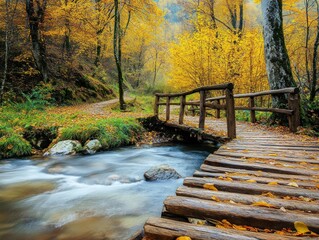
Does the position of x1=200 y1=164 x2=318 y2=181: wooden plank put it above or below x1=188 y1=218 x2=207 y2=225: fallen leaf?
above

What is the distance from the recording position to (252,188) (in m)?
2.69

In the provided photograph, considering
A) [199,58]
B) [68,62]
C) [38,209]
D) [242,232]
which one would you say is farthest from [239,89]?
[242,232]

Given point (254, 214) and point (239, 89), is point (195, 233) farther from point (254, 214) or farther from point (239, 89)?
point (239, 89)

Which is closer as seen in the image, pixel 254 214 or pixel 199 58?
pixel 254 214

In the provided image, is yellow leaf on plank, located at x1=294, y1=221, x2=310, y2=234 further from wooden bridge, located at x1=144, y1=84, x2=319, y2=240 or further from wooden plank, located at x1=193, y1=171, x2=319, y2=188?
wooden plank, located at x1=193, y1=171, x2=319, y2=188

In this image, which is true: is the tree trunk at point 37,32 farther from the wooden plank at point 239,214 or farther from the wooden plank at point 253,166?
the wooden plank at point 239,214

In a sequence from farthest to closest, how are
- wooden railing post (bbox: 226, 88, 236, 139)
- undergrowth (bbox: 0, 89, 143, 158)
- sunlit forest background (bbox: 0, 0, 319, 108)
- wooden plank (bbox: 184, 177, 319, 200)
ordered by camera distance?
sunlit forest background (bbox: 0, 0, 319, 108), undergrowth (bbox: 0, 89, 143, 158), wooden railing post (bbox: 226, 88, 236, 139), wooden plank (bbox: 184, 177, 319, 200)

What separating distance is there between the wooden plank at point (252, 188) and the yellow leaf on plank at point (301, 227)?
609 millimetres

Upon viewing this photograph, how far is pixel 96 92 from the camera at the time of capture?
17891 millimetres

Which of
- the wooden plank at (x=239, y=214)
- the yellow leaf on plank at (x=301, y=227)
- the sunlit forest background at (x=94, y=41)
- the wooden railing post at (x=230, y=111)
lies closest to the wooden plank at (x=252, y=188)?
the wooden plank at (x=239, y=214)

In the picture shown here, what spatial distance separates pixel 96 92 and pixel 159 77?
16.6 m

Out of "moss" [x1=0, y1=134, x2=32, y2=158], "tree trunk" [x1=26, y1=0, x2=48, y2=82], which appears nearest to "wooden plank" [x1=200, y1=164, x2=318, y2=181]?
"moss" [x1=0, y1=134, x2=32, y2=158]

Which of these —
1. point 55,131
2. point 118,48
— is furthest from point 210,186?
point 118,48

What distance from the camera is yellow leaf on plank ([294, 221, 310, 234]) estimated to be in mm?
1895
